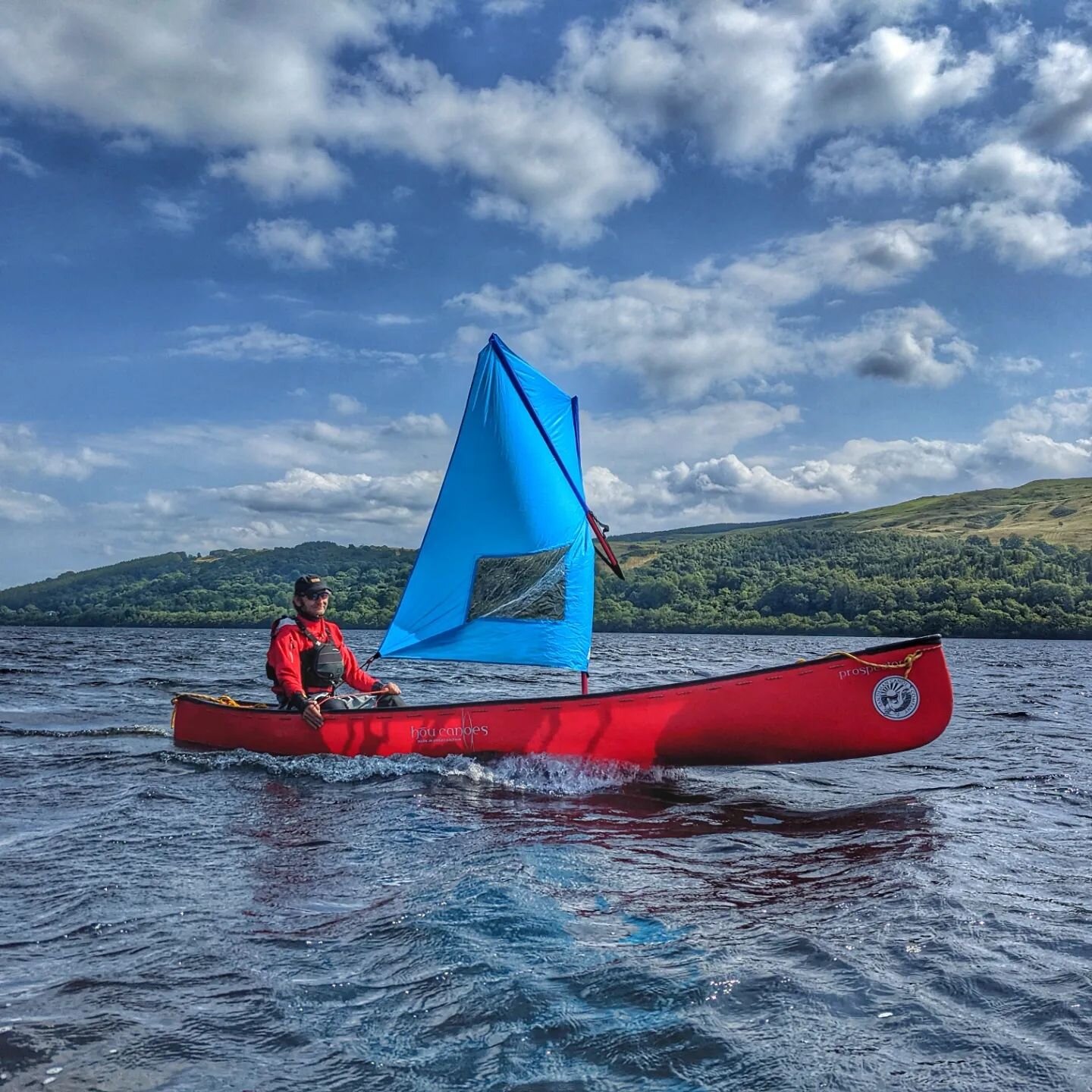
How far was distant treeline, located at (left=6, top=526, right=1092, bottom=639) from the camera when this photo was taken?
375 feet

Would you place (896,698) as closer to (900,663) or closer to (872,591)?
(900,663)

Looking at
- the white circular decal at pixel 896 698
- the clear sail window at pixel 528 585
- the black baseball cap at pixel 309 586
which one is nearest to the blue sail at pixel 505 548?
the clear sail window at pixel 528 585

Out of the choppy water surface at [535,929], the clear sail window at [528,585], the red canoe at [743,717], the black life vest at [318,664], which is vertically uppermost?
the clear sail window at [528,585]

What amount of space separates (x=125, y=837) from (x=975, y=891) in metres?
8.39

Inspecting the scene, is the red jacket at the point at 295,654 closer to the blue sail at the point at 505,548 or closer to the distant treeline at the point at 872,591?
the blue sail at the point at 505,548

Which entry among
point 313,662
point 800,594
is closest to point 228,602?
point 800,594

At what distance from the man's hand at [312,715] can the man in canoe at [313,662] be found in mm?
203

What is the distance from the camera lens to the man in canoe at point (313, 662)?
44.0ft

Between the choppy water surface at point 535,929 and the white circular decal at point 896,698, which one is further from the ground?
the white circular decal at point 896,698

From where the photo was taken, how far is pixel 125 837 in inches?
360

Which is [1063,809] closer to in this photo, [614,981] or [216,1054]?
[614,981]

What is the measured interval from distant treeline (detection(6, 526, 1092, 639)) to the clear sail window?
100m

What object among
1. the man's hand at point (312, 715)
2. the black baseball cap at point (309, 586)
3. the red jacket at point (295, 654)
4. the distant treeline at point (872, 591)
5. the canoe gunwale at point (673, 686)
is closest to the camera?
the canoe gunwale at point (673, 686)

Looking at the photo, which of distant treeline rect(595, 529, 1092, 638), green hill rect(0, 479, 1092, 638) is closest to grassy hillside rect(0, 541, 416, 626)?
green hill rect(0, 479, 1092, 638)
